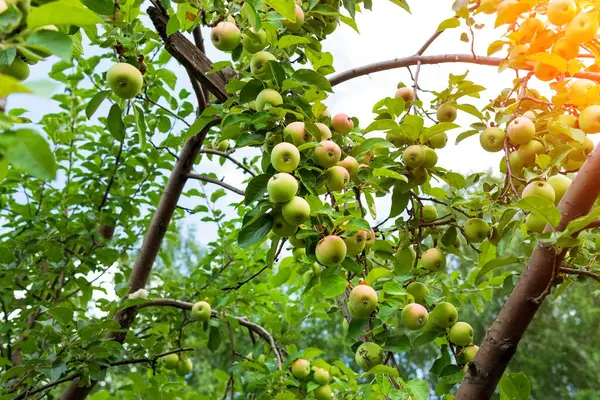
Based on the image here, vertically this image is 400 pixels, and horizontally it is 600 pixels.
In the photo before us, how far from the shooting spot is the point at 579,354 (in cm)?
1014

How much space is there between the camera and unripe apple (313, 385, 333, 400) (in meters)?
1.97

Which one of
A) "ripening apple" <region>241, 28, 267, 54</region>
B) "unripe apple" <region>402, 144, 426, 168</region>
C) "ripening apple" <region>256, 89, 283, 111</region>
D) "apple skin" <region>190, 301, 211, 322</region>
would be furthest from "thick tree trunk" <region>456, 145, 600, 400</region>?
"apple skin" <region>190, 301, 211, 322</region>

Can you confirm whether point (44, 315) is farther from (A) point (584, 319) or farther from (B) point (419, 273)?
(A) point (584, 319)

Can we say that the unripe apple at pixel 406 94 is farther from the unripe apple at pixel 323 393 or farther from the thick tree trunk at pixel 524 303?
the unripe apple at pixel 323 393

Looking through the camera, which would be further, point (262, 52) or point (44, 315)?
point (44, 315)

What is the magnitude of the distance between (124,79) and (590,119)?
111 cm

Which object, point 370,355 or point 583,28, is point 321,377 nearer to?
point 370,355

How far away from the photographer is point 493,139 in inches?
55.1

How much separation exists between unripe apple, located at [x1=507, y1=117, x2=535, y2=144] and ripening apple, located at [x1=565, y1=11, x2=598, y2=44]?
229 millimetres

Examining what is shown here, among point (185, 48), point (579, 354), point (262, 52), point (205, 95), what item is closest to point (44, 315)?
point (205, 95)

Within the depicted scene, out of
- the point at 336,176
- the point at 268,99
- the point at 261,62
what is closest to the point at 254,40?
the point at 261,62

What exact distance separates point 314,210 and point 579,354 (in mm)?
10820

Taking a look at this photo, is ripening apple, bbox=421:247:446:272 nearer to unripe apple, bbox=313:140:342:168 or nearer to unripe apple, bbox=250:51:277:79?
unripe apple, bbox=313:140:342:168

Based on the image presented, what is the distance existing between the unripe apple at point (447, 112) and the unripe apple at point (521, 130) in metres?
0.26
